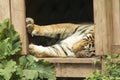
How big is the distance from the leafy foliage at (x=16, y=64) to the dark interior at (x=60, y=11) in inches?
29.6

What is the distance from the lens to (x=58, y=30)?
223 inches

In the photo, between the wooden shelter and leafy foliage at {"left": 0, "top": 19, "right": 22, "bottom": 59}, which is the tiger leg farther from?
leafy foliage at {"left": 0, "top": 19, "right": 22, "bottom": 59}

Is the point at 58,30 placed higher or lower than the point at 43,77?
higher

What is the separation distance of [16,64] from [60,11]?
1361mm

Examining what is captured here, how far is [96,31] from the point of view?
5191mm

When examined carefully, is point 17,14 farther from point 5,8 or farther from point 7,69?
point 7,69

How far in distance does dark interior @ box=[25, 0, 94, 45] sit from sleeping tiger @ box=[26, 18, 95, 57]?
1.66 ft

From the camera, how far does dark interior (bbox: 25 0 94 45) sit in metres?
6.24

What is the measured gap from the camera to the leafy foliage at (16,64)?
5.30m

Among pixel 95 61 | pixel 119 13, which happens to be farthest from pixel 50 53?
pixel 119 13

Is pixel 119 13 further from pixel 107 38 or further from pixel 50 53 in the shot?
pixel 50 53

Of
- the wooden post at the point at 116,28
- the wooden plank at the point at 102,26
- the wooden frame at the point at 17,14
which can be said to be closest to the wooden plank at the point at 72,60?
the wooden plank at the point at 102,26

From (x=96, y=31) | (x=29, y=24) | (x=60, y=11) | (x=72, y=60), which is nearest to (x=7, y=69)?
(x=29, y=24)

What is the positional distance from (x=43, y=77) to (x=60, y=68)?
233 millimetres
